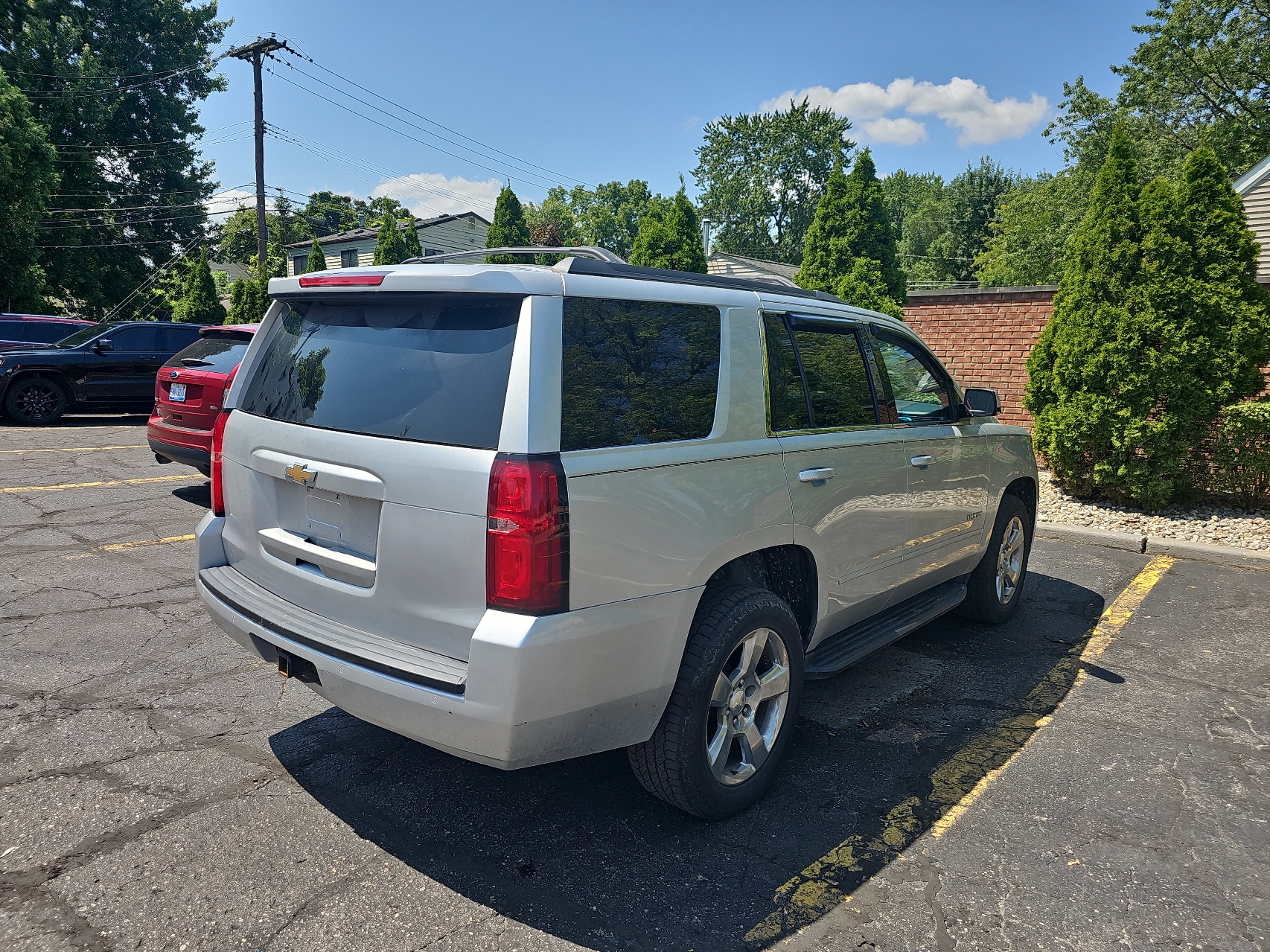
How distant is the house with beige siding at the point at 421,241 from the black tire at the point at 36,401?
90.8 feet

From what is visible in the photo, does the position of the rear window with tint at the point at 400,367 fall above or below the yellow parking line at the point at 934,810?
above

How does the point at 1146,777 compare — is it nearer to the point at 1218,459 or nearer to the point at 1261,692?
the point at 1261,692

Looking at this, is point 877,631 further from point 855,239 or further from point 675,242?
point 675,242

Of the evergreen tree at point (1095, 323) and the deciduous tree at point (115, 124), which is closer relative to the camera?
the evergreen tree at point (1095, 323)

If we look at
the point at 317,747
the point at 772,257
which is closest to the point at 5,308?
the point at 317,747

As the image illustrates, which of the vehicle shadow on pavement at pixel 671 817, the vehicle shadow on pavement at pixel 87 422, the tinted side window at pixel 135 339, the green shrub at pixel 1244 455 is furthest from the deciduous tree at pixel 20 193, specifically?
the green shrub at pixel 1244 455

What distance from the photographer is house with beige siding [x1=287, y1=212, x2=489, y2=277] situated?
40969 mm

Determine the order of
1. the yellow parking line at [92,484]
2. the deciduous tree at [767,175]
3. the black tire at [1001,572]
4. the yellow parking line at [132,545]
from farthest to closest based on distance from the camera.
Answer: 1. the deciduous tree at [767,175]
2. the yellow parking line at [92,484]
3. the yellow parking line at [132,545]
4. the black tire at [1001,572]

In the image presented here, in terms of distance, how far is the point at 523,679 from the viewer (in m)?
2.32

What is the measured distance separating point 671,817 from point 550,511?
1.43 m

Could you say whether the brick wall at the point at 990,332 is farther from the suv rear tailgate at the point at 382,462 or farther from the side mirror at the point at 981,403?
the suv rear tailgate at the point at 382,462

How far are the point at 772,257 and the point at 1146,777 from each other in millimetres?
69463

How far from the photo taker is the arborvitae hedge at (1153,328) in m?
8.09

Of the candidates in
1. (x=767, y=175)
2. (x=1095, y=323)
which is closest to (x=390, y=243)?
(x=1095, y=323)
